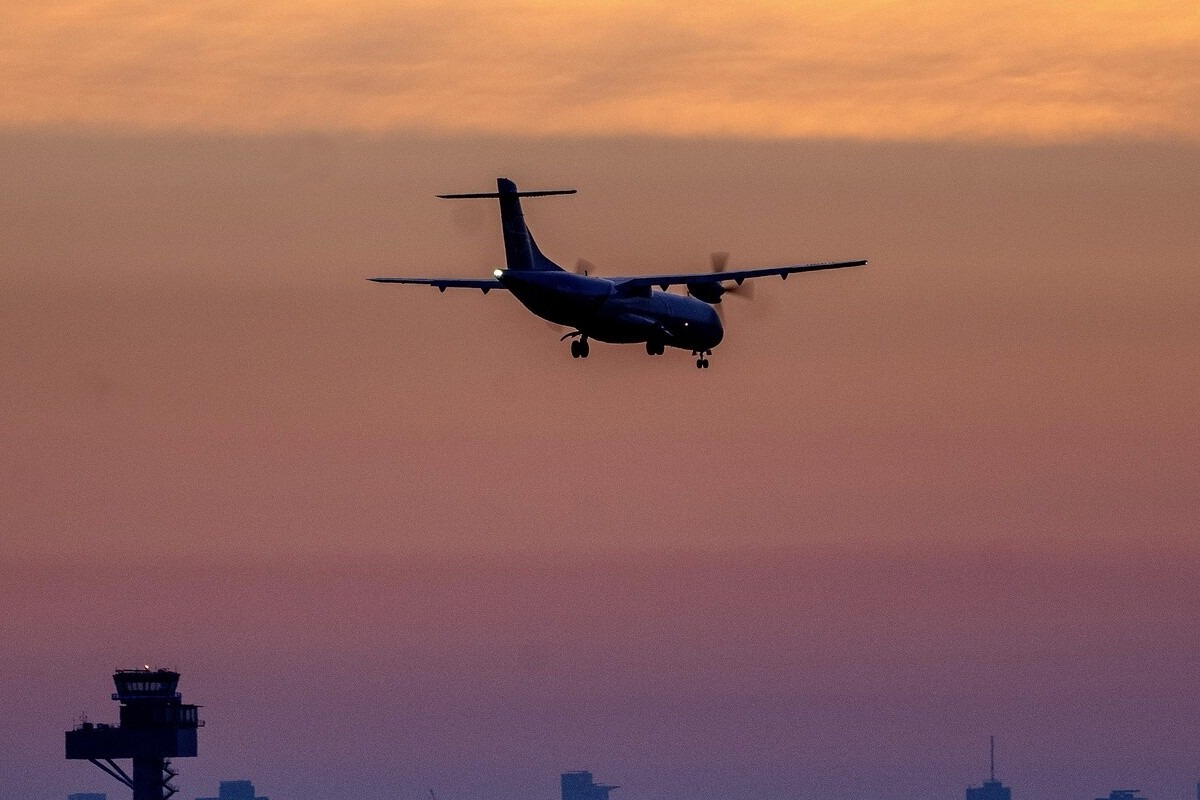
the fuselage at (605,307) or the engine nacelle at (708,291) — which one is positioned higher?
the engine nacelle at (708,291)

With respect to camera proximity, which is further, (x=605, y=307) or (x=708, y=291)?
(x=708, y=291)

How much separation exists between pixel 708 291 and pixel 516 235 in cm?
1628

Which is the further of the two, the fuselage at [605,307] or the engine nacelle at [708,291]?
the engine nacelle at [708,291]

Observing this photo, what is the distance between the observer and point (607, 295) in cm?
16575

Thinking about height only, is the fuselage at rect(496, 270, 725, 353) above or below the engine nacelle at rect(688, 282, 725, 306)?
below

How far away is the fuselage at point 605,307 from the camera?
163250mm

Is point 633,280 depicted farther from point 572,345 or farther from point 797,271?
point 797,271

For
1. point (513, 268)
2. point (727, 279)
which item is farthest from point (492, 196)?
point (727, 279)

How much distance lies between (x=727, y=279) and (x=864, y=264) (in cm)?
1204

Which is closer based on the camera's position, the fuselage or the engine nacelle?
the fuselage

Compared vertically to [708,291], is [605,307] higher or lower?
lower

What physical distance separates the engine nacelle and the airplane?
2.5 inches

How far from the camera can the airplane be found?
163750mm

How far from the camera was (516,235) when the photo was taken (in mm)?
173625
